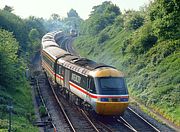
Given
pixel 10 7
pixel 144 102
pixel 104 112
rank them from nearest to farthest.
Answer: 1. pixel 104 112
2. pixel 144 102
3. pixel 10 7

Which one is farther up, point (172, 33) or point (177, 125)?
point (172, 33)

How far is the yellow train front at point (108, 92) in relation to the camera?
23.8 metres

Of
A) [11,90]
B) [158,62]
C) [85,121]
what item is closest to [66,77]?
[11,90]

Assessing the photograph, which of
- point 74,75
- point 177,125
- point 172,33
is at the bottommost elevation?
point 177,125

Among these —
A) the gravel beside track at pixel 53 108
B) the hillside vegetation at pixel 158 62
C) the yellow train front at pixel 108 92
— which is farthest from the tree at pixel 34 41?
the yellow train front at pixel 108 92

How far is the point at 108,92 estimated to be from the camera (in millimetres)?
24031

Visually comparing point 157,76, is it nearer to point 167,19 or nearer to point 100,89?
point 167,19

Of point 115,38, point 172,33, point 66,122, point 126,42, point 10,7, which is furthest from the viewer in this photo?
point 10,7

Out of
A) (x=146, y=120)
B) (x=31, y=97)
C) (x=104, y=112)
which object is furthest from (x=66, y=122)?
(x=31, y=97)

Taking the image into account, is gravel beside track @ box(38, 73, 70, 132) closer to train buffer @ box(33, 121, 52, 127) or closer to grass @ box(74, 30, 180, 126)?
train buffer @ box(33, 121, 52, 127)

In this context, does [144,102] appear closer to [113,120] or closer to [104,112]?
[113,120]

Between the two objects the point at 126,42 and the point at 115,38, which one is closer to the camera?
the point at 126,42

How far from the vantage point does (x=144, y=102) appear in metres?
32.1

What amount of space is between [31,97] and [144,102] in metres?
10.5
